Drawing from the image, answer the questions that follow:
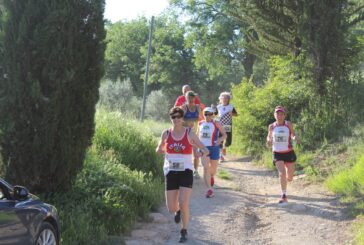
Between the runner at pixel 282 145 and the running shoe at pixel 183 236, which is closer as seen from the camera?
the running shoe at pixel 183 236

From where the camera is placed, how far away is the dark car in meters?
4.50

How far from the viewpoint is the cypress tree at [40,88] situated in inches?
266

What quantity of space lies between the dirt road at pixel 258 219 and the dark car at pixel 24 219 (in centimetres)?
175

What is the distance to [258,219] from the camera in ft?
28.4

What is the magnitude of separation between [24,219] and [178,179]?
2.80 metres

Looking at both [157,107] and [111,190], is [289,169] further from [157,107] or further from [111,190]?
[157,107]

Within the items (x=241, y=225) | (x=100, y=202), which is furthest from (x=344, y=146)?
(x=100, y=202)

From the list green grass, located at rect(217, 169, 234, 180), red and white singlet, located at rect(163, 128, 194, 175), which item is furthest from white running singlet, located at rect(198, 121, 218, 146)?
red and white singlet, located at rect(163, 128, 194, 175)

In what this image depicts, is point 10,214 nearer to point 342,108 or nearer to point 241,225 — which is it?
point 241,225

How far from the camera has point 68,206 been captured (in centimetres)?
702

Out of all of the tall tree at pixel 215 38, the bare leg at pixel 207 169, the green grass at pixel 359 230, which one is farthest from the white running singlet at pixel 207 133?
the tall tree at pixel 215 38

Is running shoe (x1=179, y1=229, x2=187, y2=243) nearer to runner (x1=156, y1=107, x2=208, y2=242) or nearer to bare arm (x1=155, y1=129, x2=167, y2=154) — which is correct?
runner (x1=156, y1=107, x2=208, y2=242)

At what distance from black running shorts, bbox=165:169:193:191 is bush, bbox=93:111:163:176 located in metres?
2.88

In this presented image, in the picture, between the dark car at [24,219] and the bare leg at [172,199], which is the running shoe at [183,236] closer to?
the bare leg at [172,199]
